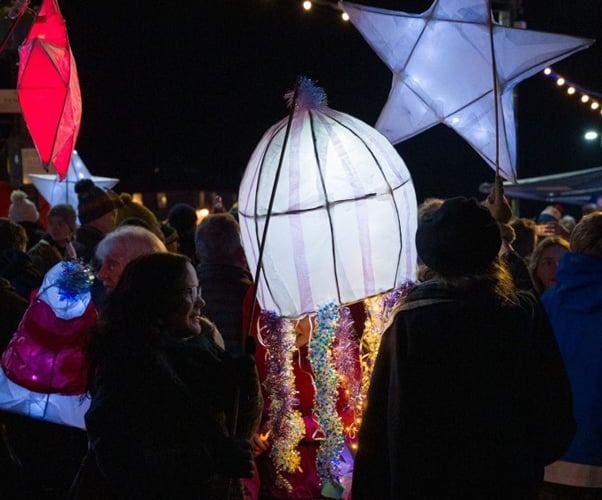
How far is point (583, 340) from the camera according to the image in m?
3.35

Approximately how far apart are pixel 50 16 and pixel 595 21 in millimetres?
13454

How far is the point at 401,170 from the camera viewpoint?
2959 millimetres

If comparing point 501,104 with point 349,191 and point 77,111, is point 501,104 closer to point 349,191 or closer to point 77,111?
point 349,191

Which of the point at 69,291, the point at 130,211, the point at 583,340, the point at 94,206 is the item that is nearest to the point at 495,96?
the point at 583,340

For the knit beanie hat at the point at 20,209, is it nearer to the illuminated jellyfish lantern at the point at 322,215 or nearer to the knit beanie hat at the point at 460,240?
the illuminated jellyfish lantern at the point at 322,215

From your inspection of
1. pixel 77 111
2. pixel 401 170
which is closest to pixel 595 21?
pixel 77 111

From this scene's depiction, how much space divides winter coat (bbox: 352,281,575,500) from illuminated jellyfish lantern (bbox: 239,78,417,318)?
46 cm

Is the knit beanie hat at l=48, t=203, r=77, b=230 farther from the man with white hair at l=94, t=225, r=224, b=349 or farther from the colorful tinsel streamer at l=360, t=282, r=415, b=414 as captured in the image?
the colorful tinsel streamer at l=360, t=282, r=415, b=414

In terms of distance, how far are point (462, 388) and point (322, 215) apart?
817 millimetres

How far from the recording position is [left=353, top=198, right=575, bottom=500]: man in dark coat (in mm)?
2305

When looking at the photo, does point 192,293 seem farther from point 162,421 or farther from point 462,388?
point 462,388

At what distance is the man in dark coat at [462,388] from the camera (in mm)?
2305

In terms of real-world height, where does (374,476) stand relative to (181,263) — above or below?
below

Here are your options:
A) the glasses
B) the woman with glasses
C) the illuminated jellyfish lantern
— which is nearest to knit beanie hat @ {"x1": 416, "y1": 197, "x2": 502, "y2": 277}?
the illuminated jellyfish lantern
